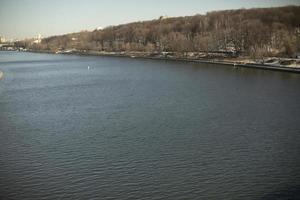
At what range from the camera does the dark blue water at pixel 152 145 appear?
5664 mm

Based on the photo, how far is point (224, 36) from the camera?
31547mm

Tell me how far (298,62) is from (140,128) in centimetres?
1434

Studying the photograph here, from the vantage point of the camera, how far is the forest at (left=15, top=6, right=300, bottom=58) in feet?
89.6

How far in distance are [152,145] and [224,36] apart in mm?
25200

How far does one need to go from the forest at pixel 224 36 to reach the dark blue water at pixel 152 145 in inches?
550

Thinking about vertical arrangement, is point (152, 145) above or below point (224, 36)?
below

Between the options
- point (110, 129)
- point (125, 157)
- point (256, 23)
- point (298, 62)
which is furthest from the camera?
point (256, 23)

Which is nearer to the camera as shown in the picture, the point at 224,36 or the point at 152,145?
the point at 152,145

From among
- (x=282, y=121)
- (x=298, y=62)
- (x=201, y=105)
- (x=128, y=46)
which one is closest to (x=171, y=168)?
(x=282, y=121)

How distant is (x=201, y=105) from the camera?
11.4 m

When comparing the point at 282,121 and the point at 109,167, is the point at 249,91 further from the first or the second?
the point at 109,167

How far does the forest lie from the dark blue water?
14.0 m

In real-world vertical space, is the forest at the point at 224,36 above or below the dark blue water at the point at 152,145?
above

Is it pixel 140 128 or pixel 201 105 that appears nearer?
pixel 140 128
